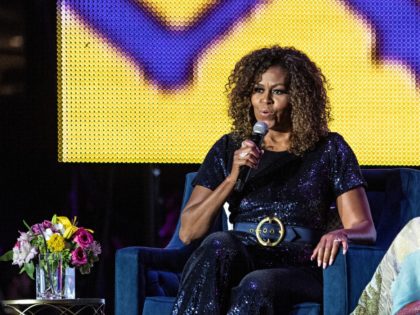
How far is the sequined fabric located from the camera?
2754 mm

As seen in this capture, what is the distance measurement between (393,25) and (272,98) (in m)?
1.28

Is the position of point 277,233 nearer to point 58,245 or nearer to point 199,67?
point 58,245

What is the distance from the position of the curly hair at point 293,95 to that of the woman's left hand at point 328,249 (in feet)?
1.51

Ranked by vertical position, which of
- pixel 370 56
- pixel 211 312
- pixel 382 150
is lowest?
pixel 211 312

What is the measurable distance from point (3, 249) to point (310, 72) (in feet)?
5.92

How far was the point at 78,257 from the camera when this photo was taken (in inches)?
140

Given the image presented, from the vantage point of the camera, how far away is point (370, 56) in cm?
430

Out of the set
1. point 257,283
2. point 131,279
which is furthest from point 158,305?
point 257,283

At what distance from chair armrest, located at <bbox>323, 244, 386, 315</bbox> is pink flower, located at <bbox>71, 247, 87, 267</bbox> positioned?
1111mm

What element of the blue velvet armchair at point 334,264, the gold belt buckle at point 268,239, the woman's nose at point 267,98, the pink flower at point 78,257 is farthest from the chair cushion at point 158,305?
the woman's nose at point 267,98

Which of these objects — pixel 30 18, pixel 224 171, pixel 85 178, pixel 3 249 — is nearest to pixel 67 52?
pixel 30 18

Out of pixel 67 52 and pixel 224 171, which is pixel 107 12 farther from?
pixel 224 171

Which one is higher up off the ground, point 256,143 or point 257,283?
point 256,143

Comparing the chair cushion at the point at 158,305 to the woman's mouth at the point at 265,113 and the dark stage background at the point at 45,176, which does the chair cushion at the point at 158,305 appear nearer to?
the woman's mouth at the point at 265,113
